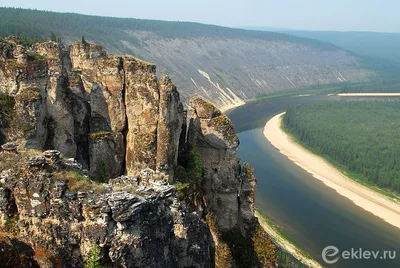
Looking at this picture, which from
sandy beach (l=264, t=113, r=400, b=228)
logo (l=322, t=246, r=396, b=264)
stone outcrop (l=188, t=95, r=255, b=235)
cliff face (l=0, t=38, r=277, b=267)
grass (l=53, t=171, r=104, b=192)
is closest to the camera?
cliff face (l=0, t=38, r=277, b=267)

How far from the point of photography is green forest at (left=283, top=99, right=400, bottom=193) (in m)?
99.8

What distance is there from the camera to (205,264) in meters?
23.7

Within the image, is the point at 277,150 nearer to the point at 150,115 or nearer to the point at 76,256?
→ the point at 150,115

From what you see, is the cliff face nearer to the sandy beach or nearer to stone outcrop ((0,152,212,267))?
stone outcrop ((0,152,212,267))

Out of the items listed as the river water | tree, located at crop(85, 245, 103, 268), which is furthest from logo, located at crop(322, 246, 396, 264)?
tree, located at crop(85, 245, 103, 268)

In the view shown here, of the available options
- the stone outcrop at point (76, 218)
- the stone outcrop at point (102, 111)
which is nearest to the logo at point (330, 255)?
the stone outcrop at point (102, 111)

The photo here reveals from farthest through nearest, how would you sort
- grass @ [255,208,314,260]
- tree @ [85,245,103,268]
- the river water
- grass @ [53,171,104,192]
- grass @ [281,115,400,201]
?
grass @ [281,115,400,201], the river water, grass @ [255,208,314,260], grass @ [53,171,104,192], tree @ [85,245,103,268]

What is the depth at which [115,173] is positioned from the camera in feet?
104

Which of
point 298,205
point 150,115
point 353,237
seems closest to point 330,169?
point 298,205

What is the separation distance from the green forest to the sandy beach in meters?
4.56

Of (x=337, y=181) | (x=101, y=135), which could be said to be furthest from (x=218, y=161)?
(x=337, y=181)

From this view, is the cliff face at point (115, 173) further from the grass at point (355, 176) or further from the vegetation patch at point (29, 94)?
the grass at point (355, 176)

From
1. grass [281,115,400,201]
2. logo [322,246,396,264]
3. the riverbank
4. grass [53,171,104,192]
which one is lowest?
grass [281,115,400,201]

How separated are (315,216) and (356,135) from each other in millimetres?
69564
